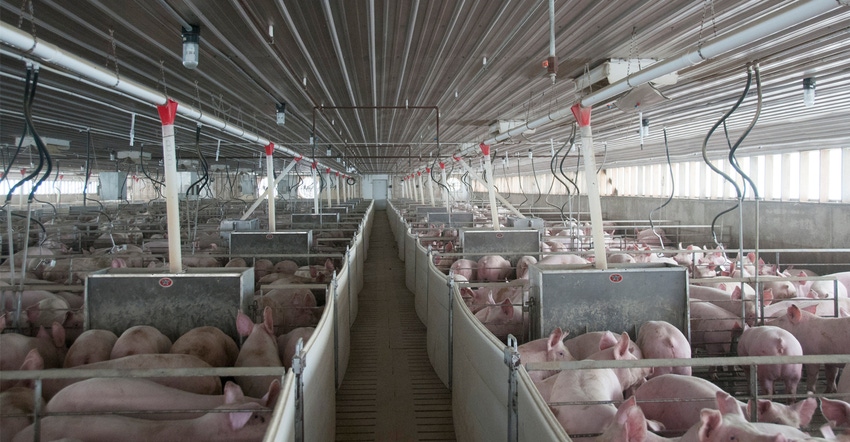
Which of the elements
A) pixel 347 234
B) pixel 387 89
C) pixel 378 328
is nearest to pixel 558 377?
pixel 378 328

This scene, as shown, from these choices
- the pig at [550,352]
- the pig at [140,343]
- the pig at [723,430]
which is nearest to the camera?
the pig at [723,430]

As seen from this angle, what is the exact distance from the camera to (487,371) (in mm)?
3117

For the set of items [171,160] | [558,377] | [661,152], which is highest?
[661,152]

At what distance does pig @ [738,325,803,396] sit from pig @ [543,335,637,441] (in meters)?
1.00

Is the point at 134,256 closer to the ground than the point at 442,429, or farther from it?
farther from it

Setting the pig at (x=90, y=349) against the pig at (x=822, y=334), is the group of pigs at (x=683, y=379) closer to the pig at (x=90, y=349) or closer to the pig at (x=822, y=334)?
the pig at (x=822, y=334)

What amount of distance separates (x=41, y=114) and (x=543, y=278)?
9817mm

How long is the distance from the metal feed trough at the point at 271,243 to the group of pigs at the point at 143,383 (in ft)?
8.69

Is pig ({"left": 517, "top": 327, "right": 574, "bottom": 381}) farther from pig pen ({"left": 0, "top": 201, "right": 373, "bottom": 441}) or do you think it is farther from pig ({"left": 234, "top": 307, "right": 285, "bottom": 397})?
pig ({"left": 234, "top": 307, "right": 285, "bottom": 397})

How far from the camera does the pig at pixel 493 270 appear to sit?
317 inches

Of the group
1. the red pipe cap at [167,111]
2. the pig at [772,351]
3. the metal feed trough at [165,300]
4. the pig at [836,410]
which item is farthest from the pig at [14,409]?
the pig at [772,351]

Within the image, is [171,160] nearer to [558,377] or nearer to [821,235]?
[558,377]

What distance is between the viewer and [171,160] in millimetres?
4543

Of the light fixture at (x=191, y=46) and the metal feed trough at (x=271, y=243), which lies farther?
the metal feed trough at (x=271, y=243)
